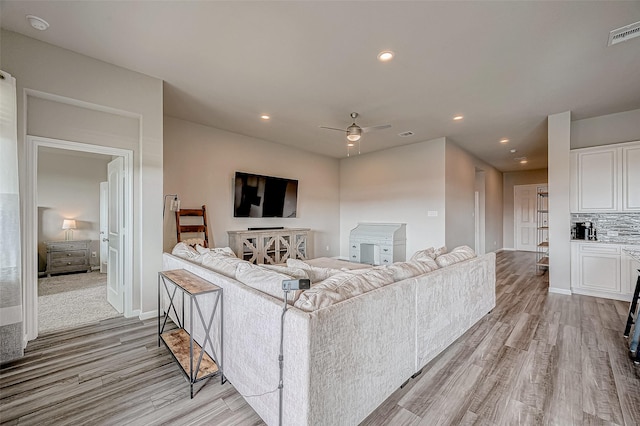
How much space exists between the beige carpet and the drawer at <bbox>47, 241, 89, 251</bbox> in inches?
22.4

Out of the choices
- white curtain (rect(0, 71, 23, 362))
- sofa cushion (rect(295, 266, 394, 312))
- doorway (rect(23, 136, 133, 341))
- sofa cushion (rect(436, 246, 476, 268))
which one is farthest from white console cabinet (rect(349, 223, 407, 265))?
white curtain (rect(0, 71, 23, 362))

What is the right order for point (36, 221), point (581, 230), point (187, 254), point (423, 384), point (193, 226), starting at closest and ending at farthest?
point (423, 384) < point (36, 221) < point (187, 254) < point (581, 230) < point (193, 226)

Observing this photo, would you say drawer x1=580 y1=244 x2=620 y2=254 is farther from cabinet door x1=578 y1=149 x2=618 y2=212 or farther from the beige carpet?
the beige carpet

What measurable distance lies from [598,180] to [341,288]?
4948 mm

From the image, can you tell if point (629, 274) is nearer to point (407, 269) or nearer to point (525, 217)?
point (407, 269)

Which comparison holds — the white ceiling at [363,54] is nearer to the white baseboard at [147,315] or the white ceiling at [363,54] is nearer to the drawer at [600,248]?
the drawer at [600,248]

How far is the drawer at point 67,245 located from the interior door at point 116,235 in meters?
2.64

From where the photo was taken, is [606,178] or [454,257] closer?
[454,257]

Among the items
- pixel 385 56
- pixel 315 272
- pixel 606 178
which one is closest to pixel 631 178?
pixel 606 178

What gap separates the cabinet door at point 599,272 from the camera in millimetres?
3932

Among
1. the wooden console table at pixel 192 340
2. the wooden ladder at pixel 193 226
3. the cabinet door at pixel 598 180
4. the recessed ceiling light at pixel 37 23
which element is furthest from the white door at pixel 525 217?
the recessed ceiling light at pixel 37 23

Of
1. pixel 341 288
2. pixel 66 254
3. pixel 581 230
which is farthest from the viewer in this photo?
pixel 66 254

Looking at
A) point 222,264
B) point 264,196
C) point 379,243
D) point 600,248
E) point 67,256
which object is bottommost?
point 67,256

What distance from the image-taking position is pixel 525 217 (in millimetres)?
8977
